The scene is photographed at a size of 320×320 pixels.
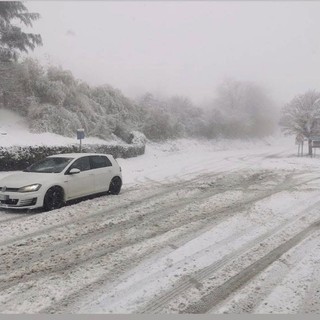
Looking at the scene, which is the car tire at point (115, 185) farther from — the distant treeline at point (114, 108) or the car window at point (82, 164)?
the distant treeline at point (114, 108)

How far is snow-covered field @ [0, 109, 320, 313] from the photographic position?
176 inches

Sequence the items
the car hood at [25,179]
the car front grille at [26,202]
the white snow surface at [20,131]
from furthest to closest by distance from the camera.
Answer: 1. the white snow surface at [20,131]
2. the car hood at [25,179]
3. the car front grille at [26,202]

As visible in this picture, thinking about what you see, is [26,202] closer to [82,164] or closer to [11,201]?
[11,201]

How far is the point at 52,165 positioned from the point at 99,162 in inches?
58.0

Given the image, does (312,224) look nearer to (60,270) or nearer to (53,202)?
(60,270)

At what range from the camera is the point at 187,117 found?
40.4 m

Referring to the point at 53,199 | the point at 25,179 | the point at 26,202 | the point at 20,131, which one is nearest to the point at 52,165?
the point at 25,179

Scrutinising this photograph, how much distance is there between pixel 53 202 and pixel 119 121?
69.5 feet

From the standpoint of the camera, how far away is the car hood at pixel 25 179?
9.10 m

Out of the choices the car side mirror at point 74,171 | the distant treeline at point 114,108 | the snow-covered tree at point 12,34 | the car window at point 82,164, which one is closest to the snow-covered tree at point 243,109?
the distant treeline at point 114,108

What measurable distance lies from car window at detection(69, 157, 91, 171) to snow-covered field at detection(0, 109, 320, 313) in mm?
957

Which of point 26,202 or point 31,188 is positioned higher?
point 31,188

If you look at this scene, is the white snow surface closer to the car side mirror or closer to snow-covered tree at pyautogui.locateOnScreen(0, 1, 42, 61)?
snow-covered tree at pyautogui.locateOnScreen(0, 1, 42, 61)

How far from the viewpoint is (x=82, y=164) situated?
10.7 m
